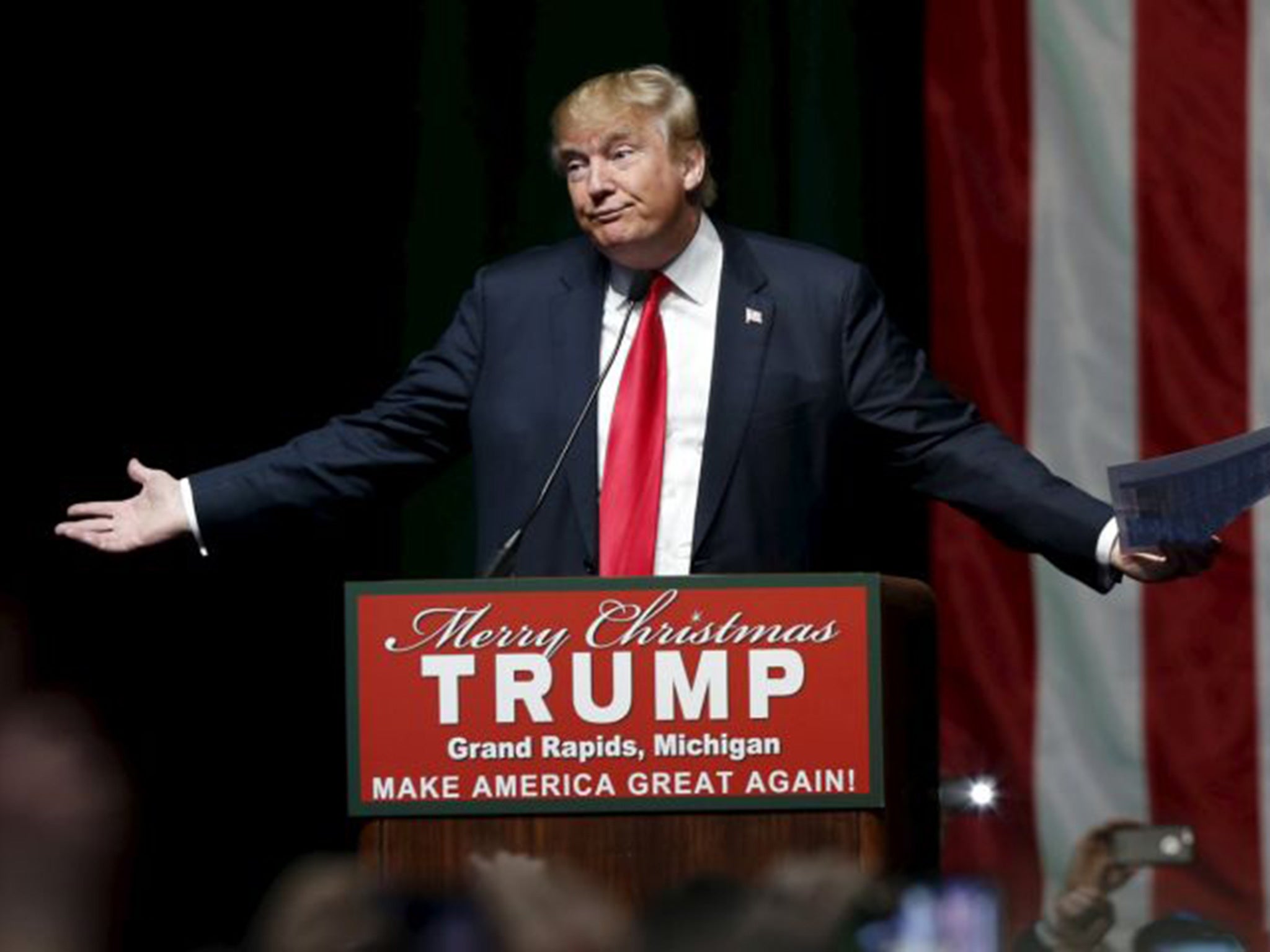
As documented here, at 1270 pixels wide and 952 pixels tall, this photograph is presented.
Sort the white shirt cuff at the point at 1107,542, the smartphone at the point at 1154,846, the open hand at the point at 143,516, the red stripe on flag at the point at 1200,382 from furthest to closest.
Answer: the red stripe on flag at the point at 1200,382, the smartphone at the point at 1154,846, the open hand at the point at 143,516, the white shirt cuff at the point at 1107,542

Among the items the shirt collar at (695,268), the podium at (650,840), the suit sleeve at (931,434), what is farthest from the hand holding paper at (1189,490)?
the shirt collar at (695,268)

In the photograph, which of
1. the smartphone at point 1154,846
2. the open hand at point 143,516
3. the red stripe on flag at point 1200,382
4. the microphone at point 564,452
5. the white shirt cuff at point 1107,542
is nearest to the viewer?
the microphone at point 564,452

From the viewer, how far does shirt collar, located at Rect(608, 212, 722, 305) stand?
334 cm

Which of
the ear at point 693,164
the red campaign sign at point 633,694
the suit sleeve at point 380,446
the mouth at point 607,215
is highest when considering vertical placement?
the ear at point 693,164

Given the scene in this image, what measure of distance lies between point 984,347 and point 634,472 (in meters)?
1.69

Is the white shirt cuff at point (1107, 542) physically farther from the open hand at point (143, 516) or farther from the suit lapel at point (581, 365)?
the open hand at point (143, 516)

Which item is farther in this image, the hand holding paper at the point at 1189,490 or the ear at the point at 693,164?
the ear at the point at 693,164

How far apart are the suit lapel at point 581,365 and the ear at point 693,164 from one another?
0.15 metres

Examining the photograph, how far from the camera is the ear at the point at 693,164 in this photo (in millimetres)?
3357

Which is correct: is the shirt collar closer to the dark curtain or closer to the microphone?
the microphone

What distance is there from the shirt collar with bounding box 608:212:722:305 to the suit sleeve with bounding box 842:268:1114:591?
173mm

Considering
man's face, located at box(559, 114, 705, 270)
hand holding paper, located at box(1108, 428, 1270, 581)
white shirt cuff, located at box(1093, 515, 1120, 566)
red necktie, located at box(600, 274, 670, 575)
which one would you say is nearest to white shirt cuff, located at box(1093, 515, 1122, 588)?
white shirt cuff, located at box(1093, 515, 1120, 566)

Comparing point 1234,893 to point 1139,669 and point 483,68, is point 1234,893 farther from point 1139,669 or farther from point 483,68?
point 483,68

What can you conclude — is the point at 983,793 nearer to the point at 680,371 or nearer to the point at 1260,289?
the point at 1260,289
